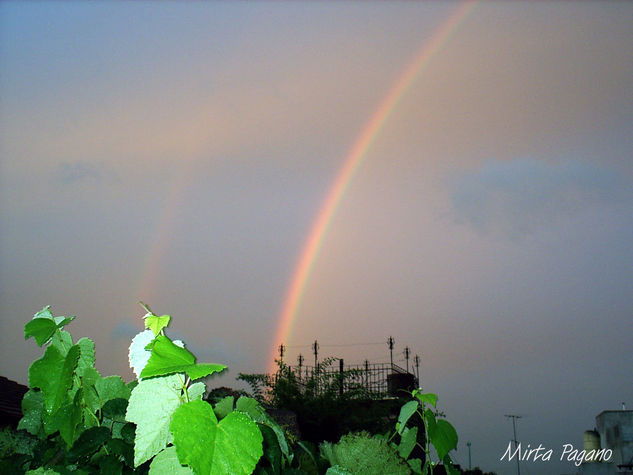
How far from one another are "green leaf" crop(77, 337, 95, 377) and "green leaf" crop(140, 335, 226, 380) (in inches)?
13.6

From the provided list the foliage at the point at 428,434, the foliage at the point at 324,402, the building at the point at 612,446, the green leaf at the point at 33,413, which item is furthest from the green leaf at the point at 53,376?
the building at the point at 612,446

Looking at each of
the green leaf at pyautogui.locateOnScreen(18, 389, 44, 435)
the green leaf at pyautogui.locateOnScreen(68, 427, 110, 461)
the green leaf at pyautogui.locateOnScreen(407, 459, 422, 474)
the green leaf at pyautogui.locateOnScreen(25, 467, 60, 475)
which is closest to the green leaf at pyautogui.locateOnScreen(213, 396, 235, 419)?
the green leaf at pyautogui.locateOnScreen(68, 427, 110, 461)

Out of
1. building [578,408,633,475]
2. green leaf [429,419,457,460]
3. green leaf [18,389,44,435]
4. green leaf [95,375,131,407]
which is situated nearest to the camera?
green leaf [95,375,131,407]

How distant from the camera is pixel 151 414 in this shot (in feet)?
2.84

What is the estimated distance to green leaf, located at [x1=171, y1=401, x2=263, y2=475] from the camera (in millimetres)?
766

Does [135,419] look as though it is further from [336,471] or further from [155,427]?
[336,471]

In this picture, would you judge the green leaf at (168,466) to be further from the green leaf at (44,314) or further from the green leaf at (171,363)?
the green leaf at (44,314)

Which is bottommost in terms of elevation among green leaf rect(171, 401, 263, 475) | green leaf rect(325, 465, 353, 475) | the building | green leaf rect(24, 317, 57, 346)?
the building

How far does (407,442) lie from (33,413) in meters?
0.87

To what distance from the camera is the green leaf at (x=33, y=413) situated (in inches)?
52.4

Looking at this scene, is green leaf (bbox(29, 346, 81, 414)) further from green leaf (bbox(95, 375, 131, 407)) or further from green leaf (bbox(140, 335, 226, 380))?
green leaf (bbox(140, 335, 226, 380))

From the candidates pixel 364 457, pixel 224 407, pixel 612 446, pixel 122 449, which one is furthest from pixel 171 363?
pixel 612 446

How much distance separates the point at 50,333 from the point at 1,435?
1.27 feet

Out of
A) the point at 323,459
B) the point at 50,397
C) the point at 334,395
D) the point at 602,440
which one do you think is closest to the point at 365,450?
the point at 323,459
